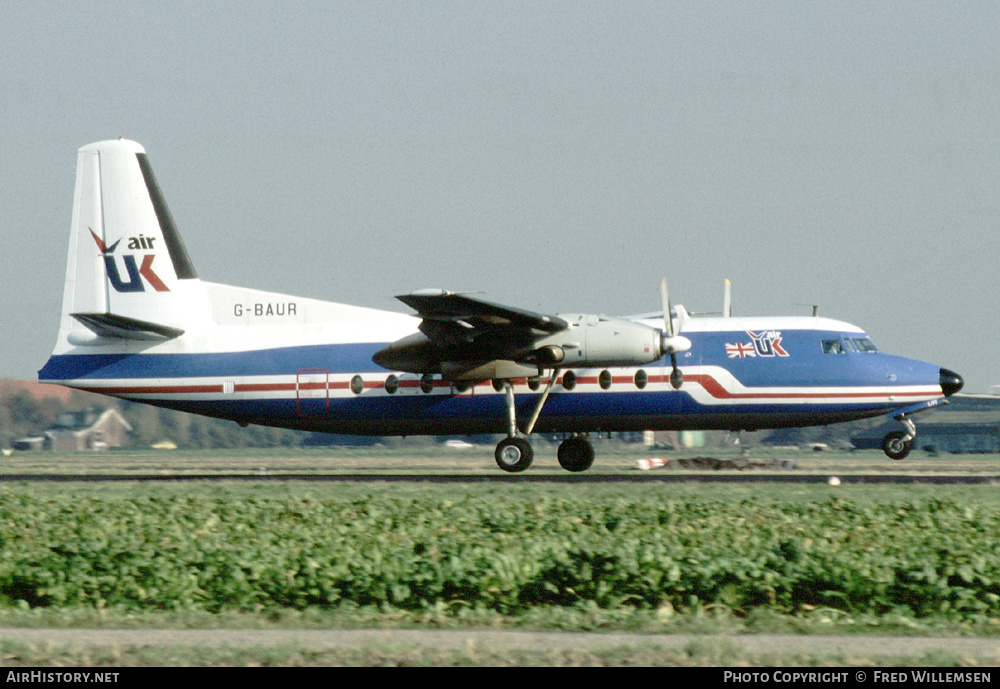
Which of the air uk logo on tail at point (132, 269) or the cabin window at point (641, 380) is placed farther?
the air uk logo on tail at point (132, 269)

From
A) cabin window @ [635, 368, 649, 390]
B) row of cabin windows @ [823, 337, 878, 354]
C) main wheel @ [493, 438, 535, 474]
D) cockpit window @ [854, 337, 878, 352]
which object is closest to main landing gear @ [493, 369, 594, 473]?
main wheel @ [493, 438, 535, 474]

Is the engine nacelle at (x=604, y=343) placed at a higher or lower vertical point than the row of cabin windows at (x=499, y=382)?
higher

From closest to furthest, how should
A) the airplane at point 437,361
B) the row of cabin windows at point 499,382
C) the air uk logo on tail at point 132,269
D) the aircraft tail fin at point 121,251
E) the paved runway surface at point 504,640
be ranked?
the paved runway surface at point 504,640, the airplane at point 437,361, the row of cabin windows at point 499,382, the aircraft tail fin at point 121,251, the air uk logo on tail at point 132,269

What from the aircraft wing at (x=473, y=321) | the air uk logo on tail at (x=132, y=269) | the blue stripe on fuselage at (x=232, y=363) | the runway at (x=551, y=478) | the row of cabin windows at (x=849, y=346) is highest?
the air uk logo on tail at (x=132, y=269)

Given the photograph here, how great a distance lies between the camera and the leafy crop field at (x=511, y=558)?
39.7ft

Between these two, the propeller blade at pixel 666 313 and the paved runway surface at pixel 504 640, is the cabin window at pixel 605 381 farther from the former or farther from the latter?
the paved runway surface at pixel 504 640

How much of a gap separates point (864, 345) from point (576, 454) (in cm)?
868

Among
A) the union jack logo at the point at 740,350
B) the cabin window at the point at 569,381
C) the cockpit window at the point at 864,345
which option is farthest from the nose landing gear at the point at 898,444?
the cabin window at the point at 569,381

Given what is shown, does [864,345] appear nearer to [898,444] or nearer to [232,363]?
[898,444]

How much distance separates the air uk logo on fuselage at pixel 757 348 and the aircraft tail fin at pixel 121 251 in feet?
51.6

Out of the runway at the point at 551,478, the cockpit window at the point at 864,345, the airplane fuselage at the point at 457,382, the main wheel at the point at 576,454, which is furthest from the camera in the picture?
the main wheel at the point at 576,454
